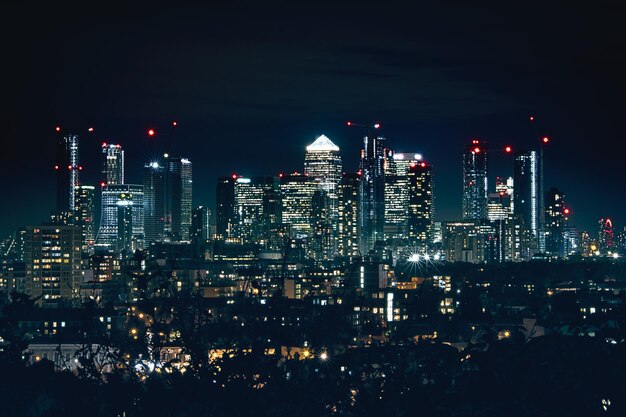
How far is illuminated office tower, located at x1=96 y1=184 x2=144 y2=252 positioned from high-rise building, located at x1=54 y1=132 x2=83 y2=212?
153 inches

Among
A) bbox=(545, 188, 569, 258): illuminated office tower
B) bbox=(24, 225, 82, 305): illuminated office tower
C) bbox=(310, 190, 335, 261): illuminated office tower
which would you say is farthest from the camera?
bbox=(545, 188, 569, 258): illuminated office tower

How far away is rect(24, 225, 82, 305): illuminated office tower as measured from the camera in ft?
148

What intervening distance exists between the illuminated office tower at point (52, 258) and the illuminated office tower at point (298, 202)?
89.9ft

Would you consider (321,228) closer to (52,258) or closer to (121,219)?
(121,219)

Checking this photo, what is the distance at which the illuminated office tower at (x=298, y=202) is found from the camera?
76062mm

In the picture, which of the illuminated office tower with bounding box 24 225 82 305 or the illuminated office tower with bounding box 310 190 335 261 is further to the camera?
the illuminated office tower with bounding box 310 190 335 261

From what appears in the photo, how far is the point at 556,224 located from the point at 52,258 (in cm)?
4665

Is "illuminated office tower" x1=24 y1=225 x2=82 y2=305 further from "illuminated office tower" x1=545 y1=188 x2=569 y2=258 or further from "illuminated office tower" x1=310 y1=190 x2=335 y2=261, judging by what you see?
"illuminated office tower" x1=545 y1=188 x2=569 y2=258

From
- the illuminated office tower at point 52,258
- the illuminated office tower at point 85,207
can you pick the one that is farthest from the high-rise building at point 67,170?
the illuminated office tower at point 52,258

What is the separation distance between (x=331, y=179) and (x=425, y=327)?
208 feet

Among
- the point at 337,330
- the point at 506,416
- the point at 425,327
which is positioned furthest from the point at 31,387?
the point at 425,327

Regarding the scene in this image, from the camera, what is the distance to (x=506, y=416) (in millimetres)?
11719

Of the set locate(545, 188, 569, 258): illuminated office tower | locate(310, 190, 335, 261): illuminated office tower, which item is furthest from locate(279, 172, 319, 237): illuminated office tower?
locate(545, 188, 569, 258): illuminated office tower

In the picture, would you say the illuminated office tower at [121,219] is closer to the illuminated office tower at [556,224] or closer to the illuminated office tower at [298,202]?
the illuminated office tower at [298,202]
